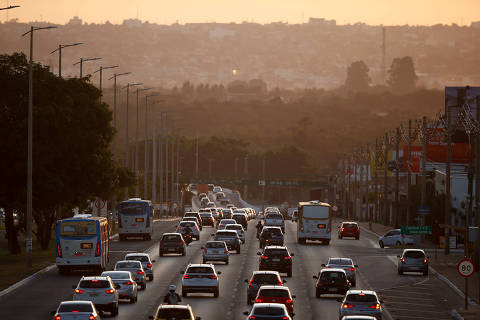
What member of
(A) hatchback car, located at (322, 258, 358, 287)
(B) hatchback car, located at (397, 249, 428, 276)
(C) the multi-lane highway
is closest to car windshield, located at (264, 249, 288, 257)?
(C) the multi-lane highway

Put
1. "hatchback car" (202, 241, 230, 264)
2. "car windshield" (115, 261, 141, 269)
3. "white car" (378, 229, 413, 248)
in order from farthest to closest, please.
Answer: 1. "white car" (378, 229, 413, 248)
2. "hatchback car" (202, 241, 230, 264)
3. "car windshield" (115, 261, 141, 269)

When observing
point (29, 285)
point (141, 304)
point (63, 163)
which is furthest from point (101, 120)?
point (141, 304)

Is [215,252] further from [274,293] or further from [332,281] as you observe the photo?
[274,293]

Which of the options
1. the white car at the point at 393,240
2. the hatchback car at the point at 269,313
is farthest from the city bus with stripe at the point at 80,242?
the white car at the point at 393,240

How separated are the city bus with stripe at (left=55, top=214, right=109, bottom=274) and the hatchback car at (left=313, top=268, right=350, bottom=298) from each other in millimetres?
13843

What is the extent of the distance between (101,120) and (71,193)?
6397 mm

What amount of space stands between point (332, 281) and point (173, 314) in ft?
61.8

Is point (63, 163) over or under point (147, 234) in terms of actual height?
over

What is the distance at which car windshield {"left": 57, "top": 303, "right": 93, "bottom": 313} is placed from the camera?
34.7 meters

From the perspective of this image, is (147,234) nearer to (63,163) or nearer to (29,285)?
(63,163)

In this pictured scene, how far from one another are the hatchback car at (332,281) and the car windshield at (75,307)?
58.9 ft

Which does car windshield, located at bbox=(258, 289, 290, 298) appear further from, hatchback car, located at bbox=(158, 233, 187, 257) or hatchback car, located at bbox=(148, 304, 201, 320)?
hatchback car, located at bbox=(158, 233, 187, 257)

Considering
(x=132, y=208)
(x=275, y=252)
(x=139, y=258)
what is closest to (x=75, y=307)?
(x=139, y=258)

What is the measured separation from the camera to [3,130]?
73.6 metres
